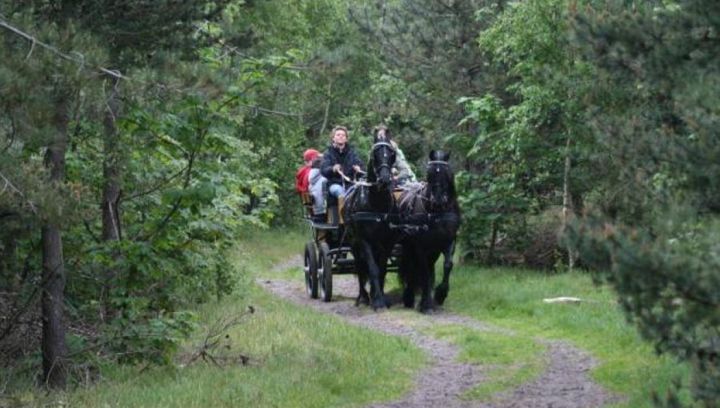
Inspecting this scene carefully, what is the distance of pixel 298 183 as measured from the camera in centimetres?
2012

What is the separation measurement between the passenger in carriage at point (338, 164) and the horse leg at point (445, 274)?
6.48 feet

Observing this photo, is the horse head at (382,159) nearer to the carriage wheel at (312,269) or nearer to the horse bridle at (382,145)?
the horse bridle at (382,145)

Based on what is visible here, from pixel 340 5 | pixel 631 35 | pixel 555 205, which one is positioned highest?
pixel 340 5

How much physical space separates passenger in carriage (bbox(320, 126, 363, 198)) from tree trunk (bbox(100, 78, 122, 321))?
590 cm

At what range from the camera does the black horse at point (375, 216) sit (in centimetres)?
1568

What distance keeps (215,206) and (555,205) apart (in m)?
8.36

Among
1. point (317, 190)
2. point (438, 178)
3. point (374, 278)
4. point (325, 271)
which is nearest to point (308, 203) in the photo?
point (317, 190)

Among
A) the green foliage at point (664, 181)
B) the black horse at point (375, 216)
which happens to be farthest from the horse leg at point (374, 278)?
the green foliage at point (664, 181)

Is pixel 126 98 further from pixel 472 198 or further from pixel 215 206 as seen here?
pixel 472 198

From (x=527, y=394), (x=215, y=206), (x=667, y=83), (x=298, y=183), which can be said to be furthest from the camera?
(x=298, y=183)

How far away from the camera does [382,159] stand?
1565 cm

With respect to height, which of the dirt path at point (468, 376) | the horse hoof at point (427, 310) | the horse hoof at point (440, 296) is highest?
the horse hoof at point (440, 296)

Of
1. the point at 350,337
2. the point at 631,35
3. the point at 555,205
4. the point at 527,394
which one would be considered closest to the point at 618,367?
the point at 527,394

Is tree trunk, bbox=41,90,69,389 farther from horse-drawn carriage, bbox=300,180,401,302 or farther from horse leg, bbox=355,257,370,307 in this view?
horse leg, bbox=355,257,370,307
